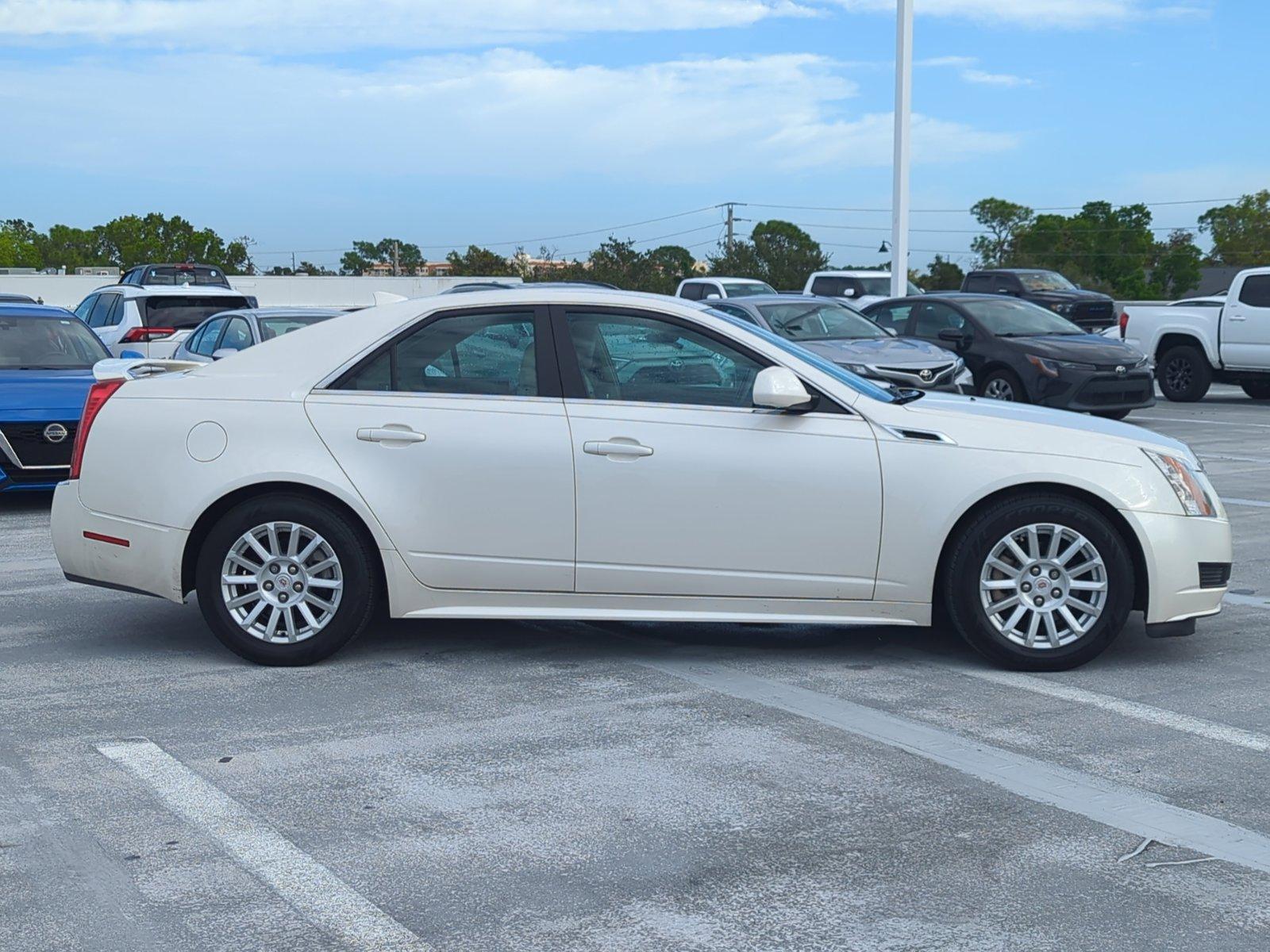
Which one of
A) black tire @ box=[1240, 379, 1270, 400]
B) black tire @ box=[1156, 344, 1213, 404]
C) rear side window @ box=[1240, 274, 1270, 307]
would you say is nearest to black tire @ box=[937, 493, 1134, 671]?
rear side window @ box=[1240, 274, 1270, 307]

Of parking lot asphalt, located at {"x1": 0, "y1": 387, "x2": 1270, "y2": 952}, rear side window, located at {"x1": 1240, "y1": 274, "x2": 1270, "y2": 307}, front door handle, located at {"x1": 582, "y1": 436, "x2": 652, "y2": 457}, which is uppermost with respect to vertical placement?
rear side window, located at {"x1": 1240, "y1": 274, "x2": 1270, "y2": 307}

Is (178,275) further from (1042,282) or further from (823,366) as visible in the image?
(823,366)

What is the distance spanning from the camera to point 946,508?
610 centimetres

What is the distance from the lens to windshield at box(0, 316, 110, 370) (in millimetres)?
12055

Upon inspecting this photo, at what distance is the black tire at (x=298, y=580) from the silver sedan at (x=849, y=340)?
33.9ft

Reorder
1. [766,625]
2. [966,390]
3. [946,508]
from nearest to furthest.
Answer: [946,508]
[766,625]
[966,390]

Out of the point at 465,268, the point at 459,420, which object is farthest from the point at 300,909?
the point at 465,268

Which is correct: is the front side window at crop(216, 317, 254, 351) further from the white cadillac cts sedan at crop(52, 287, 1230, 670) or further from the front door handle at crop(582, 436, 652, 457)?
the front door handle at crop(582, 436, 652, 457)

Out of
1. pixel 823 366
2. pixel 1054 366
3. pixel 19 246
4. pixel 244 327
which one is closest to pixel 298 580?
pixel 823 366

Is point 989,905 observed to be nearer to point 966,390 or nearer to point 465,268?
point 966,390

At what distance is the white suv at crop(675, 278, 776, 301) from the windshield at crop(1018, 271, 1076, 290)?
6.15 metres

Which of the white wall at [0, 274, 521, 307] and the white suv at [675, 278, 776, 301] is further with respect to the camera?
the white wall at [0, 274, 521, 307]

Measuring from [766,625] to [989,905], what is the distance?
3.39 metres

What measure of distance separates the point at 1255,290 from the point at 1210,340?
0.89 metres
